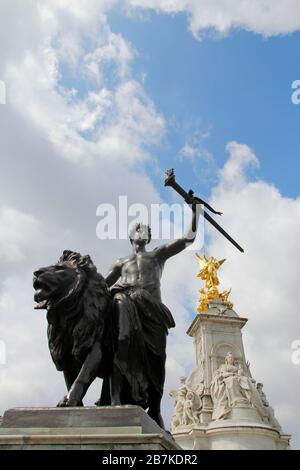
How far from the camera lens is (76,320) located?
219 inches

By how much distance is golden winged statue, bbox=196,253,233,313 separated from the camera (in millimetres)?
41812

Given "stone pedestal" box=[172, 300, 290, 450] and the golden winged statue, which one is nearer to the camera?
"stone pedestal" box=[172, 300, 290, 450]

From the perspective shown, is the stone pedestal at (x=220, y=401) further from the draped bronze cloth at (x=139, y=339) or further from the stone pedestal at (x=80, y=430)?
the stone pedestal at (x=80, y=430)

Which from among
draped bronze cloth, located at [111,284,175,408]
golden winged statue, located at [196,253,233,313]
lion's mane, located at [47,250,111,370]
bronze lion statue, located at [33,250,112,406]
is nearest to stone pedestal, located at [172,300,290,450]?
golden winged statue, located at [196,253,233,313]

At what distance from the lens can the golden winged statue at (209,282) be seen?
41.8 metres

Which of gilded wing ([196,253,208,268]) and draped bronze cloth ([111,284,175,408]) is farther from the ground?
gilded wing ([196,253,208,268])

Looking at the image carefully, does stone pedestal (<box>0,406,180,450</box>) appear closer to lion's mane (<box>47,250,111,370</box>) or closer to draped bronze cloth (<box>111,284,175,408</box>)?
draped bronze cloth (<box>111,284,175,408</box>)

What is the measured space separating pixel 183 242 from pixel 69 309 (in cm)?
197

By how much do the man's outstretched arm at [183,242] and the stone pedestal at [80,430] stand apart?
239 cm

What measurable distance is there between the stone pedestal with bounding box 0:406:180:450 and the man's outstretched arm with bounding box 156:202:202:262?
2.39m

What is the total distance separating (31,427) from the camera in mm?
4781

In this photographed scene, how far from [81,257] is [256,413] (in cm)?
2663

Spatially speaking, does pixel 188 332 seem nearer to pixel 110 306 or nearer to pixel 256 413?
pixel 256 413
